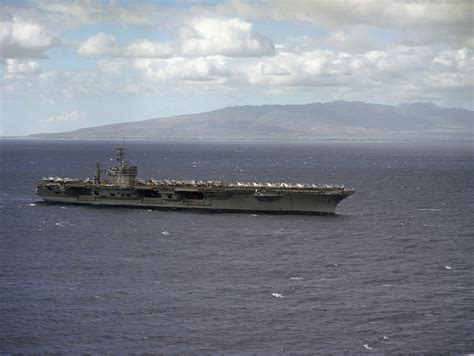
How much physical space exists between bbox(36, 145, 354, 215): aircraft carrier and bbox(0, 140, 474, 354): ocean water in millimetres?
2978

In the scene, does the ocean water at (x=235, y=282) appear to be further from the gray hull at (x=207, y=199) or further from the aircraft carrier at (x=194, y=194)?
the aircraft carrier at (x=194, y=194)

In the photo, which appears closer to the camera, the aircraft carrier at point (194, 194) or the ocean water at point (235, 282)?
the ocean water at point (235, 282)

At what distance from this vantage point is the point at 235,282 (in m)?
53.6

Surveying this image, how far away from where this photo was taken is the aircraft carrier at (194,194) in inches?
3472

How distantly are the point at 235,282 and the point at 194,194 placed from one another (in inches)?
1592

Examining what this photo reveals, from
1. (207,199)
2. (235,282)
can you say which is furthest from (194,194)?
(235,282)

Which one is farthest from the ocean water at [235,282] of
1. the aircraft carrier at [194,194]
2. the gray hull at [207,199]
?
the aircraft carrier at [194,194]

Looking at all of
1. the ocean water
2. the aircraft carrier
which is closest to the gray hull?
the aircraft carrier

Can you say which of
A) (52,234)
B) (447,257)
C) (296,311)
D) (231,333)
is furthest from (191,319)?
(52,234)

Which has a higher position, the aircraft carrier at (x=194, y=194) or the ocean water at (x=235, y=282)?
the aircraft carrier at (x=194, y=194)

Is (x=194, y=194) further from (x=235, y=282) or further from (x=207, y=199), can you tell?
(x=235, y=282)

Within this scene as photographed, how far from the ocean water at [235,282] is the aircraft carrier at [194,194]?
9.77 ft

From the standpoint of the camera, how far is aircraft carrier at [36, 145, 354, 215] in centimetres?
8819

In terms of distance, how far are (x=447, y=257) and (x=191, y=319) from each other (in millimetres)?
27635
